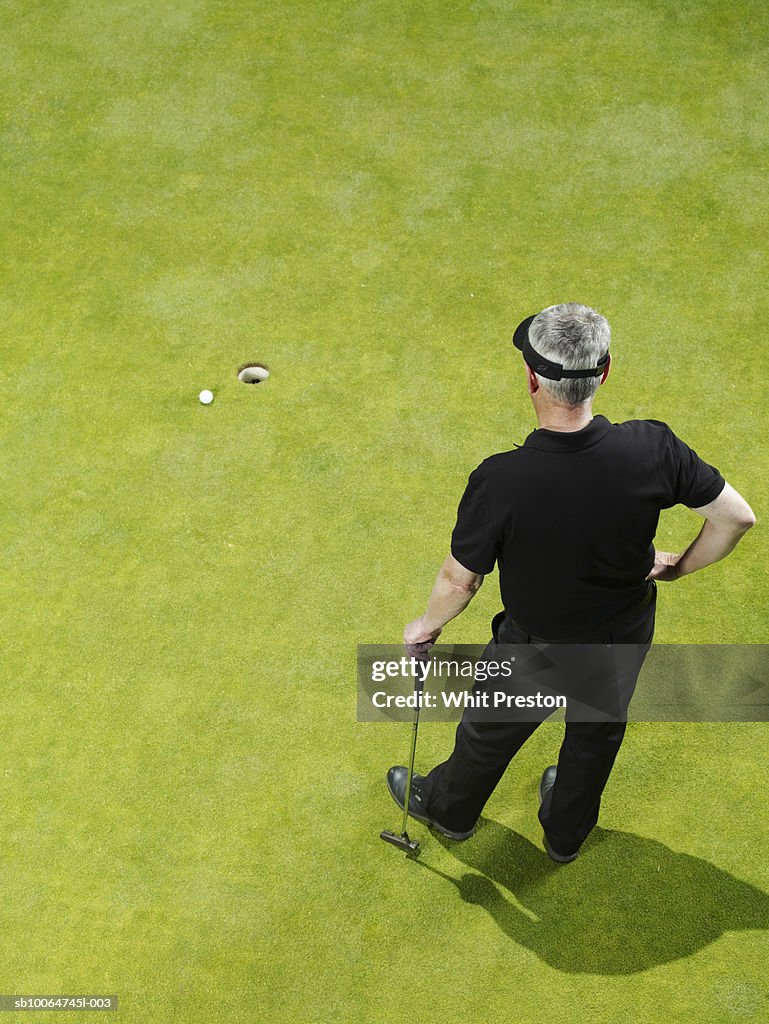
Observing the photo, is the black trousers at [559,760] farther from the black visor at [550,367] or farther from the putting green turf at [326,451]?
the black visor at [550,367]

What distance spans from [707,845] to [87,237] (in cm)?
376

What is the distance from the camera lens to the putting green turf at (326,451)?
3.28 meters

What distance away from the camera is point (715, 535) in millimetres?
2779

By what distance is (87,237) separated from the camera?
5.07 metres

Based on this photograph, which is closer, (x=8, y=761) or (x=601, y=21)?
(x=8, y=761)

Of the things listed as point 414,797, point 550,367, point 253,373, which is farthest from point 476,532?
point 253,373

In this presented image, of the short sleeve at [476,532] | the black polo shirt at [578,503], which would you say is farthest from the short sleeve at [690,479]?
the short sleeve at [476,532]

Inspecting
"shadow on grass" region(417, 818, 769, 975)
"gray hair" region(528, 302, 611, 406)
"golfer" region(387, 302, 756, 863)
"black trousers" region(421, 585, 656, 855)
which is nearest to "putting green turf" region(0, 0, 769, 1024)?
"shadow on grass" region(417, 818, 769, 975)

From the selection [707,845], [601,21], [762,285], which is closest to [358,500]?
[707,845]

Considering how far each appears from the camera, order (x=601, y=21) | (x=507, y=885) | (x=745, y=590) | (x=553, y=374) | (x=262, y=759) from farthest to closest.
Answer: (x=601, y=21)
(x=745, y=590)
(x=262, y=759)
(x=507, y=885)
(x=553, y=374)

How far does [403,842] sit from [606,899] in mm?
650

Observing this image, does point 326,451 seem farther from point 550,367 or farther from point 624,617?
point 550,367

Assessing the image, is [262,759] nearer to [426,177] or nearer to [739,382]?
[739,382]

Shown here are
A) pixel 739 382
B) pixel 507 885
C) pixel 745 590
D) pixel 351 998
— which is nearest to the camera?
pixel 351 998
